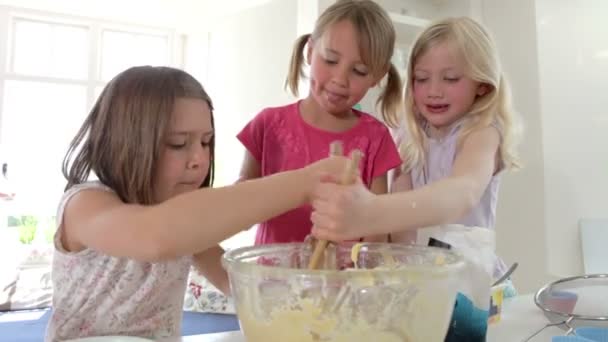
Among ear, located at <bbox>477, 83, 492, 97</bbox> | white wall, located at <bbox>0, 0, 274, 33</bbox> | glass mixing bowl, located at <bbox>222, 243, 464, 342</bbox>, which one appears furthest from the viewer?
white wall, located at <bbox>0, 0, 274, 33</bbox>

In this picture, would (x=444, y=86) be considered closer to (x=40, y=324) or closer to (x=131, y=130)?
(x=131, y=130)

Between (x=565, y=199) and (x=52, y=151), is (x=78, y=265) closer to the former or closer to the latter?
(x=565, y=199)

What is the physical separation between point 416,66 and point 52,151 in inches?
136

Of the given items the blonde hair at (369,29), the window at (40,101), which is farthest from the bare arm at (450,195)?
the window at (40,101)

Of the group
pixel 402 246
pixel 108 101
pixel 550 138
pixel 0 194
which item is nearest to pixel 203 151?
pixel 108 101

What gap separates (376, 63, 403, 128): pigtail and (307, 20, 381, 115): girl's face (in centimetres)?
12

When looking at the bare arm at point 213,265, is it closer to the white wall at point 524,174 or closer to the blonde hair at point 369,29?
the blonde hair at point 369,29

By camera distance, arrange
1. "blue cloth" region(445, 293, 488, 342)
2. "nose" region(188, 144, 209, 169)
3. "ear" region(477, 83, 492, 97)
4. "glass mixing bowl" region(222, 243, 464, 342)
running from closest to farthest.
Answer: "glass mixing bowl" region(222, 243, 464, 342)
"blue cloth" region(445, 293, 488, 342)
"nose" region(188, 144, 209, 169)
"ear" region(477, 83, 492, 97)

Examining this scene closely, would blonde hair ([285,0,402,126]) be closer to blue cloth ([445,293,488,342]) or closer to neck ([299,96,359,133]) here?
neck ([299,96,359,133])

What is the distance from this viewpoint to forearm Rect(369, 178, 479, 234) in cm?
54

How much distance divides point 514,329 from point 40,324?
5.68 ft

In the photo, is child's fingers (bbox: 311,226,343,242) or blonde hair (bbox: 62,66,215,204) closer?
child's fingers (bbox: 311,226,343,242)

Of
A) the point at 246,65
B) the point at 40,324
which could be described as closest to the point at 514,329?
the point at 40,324

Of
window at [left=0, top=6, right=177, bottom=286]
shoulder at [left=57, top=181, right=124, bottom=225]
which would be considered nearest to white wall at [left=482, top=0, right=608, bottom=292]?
shoulder at [left=57, top=181, right=124, bottom=225]
